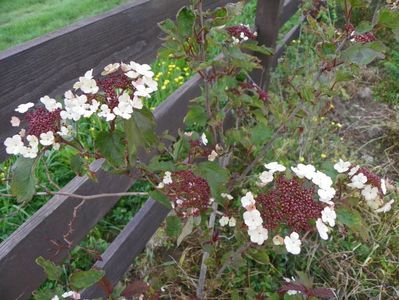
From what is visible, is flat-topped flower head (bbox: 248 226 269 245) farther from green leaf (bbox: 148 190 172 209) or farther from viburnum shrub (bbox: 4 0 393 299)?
green leaf (bbox: 148 190 172 209)

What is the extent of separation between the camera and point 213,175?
1.11m

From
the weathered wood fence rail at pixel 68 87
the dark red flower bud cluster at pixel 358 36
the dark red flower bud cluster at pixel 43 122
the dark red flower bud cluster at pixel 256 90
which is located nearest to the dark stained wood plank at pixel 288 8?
the weathered wood fence rail at pixel 68 87

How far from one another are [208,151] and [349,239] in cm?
117

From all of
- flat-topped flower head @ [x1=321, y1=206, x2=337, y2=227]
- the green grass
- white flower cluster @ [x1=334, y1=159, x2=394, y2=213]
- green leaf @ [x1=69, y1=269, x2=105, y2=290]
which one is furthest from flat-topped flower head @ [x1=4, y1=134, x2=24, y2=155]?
the green grass

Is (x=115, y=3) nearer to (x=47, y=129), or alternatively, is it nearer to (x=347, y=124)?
(x=347, y=124)

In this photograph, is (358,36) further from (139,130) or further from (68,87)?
(68,87)

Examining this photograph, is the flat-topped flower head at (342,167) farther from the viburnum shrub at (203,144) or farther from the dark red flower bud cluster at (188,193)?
the dark red flower bud cluster at (188,193)

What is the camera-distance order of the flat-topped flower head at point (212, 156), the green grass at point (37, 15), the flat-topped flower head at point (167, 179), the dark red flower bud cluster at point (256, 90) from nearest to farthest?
the flat-topped flower head at point (167, 179), the flat-topped flower head at point (212, 156), the dark red flower bud cluster at point (256, 90), the green grass at point (37, 15)

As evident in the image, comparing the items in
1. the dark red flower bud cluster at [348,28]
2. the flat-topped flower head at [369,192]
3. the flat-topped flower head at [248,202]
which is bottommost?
the flat-topped flower head at [369,192]

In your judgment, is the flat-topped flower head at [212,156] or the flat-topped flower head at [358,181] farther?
the flat-topped flower head at [212,156]

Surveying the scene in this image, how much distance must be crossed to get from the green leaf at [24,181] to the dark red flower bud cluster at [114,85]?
231 mm

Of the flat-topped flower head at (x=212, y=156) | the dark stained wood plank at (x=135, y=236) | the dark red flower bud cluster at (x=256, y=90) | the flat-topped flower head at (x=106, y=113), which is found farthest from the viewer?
the dark stained wood plank at (x=135, y=236)

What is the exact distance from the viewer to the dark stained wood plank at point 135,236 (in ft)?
5.69

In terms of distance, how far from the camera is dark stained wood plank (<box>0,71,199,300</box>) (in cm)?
120
